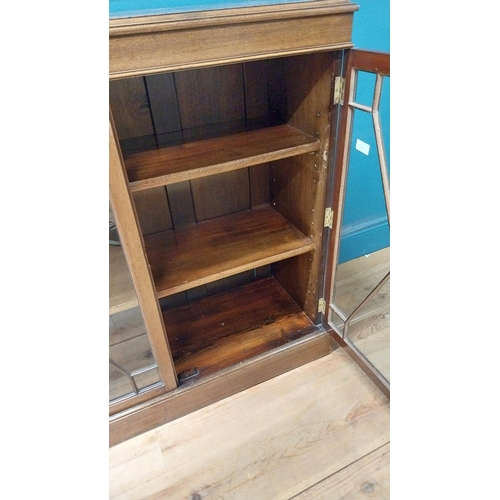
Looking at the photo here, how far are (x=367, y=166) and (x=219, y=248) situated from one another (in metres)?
0.48

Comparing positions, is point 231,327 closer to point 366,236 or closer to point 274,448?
→ point 274,448

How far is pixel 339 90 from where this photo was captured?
0.90 m

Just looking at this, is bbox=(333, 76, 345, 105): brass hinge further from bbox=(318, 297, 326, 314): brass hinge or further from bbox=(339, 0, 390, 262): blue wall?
bbox=(318, 297, 326, 314): brass hinge

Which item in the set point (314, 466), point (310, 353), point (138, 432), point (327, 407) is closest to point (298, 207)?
point (310, 353)

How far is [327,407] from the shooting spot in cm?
119

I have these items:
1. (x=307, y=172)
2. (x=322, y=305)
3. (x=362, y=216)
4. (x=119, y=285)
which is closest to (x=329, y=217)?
(x=307, y=172)

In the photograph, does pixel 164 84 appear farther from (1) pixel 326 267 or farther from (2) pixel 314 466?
(2) pixel 314 466

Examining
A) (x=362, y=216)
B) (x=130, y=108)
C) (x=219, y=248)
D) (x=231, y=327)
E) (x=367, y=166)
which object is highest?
(x=130, y=108)

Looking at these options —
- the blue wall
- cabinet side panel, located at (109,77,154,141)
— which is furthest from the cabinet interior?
the blue wall

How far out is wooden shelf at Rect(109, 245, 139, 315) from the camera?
0.85 metres

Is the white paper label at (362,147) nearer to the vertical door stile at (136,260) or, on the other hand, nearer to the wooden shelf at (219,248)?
the wooden shelf at (219,248)

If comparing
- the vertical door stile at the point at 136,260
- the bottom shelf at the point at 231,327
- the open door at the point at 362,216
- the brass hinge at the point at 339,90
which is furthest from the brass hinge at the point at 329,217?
the vertical door stile at the point at 136,260

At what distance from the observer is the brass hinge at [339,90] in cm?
89

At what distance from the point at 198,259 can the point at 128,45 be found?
59 centimetres
